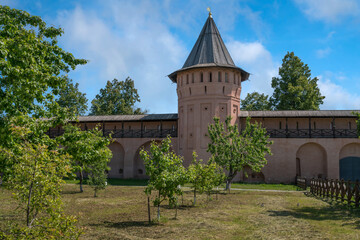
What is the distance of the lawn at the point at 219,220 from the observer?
7.83m

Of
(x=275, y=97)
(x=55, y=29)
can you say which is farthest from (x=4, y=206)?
(x=275, y=97)

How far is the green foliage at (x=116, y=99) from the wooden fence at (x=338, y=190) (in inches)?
961

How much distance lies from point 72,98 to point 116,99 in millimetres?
4998

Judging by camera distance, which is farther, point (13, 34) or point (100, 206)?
point (100, 206)

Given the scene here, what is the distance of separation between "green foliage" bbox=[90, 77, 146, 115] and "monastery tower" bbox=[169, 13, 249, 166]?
41.9 ft


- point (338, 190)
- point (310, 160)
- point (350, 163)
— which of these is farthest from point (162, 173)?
point (350, 163)

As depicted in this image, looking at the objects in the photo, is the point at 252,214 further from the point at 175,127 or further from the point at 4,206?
the point at 175,127

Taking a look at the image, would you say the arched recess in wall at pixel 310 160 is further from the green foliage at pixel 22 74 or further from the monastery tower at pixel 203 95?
the green foliage at pixel 22 74

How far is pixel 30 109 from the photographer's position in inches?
325

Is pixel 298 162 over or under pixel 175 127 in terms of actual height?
under

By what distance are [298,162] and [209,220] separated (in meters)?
17.8

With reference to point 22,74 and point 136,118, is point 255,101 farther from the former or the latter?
point 22,74

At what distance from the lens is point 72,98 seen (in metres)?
36.8

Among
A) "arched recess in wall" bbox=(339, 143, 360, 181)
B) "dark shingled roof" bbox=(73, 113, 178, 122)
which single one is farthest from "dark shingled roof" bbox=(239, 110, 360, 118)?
"dark shingled roof" bbox=(73, 113, 178, 122)
